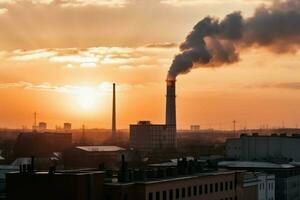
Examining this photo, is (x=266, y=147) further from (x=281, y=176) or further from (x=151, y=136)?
(x=151, y=136)

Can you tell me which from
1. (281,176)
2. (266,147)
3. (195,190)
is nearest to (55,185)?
(195,190)

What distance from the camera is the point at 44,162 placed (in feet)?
372

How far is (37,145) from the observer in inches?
6107

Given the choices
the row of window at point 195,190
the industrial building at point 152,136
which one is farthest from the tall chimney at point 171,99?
the row of window at point 195,190

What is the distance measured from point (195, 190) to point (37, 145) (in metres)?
105

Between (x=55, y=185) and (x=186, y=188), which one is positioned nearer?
(x=55, y=185)

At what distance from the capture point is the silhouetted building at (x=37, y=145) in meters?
151

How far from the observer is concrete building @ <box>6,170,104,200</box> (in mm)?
44812

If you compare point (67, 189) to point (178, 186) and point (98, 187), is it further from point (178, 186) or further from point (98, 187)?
point (178, 186)

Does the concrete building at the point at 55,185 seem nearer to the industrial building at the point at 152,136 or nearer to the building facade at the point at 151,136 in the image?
the industrial building at the point at 152,136

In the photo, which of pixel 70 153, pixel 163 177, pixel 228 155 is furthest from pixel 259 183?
pixel 70 153

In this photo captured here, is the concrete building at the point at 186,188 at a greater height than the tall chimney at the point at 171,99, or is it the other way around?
the tall chimney at the point at 171,99

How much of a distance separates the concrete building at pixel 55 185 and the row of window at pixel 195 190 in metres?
4.50

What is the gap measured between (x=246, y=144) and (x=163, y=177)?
71.2m
